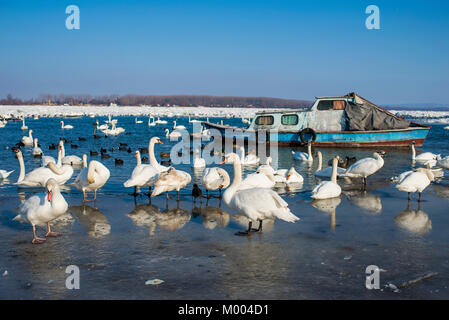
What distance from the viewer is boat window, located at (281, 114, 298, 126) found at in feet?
91.2

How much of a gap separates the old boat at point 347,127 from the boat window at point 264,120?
2.61ft

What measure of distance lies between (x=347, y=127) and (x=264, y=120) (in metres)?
5.56

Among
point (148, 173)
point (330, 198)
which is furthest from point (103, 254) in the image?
point (330, 198)

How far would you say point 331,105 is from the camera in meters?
27.3

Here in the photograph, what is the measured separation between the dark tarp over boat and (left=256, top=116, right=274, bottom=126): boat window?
5.07 m

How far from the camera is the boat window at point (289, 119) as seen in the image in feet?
91.2

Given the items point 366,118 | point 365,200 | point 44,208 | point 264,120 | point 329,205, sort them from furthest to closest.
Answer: point 264,120
point 366,118
point 365,200
point 329,205
point 44,208

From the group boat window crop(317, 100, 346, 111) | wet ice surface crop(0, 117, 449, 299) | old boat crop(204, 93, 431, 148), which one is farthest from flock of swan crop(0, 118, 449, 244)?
boat window crop(317, 100, 346, 111)

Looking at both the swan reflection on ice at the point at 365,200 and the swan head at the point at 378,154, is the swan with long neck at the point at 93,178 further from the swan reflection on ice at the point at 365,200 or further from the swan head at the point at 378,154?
the swan head at the point at 378,154

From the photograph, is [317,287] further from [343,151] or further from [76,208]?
[343,151]

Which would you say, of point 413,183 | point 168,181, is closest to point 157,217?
point 168,181

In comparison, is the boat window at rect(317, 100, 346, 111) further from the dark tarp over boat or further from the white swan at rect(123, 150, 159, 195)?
the white swan at rect(123, 150, 159, 195)

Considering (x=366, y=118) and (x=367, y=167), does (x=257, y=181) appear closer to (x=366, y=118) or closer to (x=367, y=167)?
(x=367, y=167)

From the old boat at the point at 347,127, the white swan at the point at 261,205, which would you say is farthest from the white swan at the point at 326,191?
the old boat at the point at 347,127
